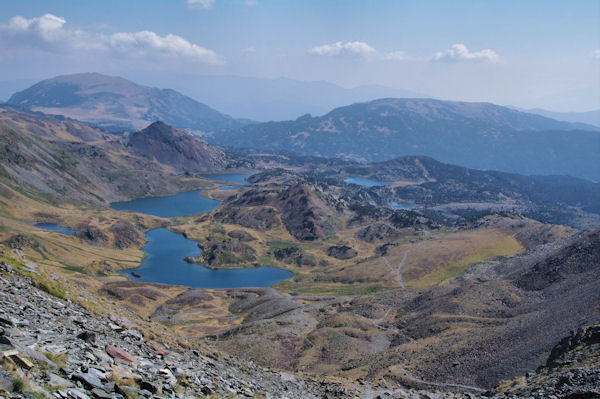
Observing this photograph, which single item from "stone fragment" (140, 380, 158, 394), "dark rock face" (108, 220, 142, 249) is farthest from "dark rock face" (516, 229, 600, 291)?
"dark rock face" (108, 220, 142, 249)

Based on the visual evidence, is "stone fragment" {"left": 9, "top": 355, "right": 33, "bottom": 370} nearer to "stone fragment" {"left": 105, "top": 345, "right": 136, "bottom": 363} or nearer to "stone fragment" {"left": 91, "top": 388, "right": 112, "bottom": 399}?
"stone fragment" {"left": 91, "top": 388, "right": 112, "bottom": 399}

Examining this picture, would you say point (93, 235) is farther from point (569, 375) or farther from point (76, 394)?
point (76, 394)

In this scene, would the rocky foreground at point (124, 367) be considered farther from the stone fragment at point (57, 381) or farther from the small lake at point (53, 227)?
the small lake at point (53, 227)

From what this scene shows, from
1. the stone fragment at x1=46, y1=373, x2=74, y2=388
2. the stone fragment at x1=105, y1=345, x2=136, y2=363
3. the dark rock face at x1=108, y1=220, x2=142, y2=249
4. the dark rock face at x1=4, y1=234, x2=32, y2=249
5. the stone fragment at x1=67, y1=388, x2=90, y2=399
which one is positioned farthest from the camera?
the dark rock face at x1=108, y1=220, x2=142, y2=249

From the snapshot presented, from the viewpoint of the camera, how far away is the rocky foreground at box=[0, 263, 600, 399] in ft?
47.6

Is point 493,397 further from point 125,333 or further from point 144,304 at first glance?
point 144,304

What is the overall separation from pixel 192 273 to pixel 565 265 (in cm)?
12857

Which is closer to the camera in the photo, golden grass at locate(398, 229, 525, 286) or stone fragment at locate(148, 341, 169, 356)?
stone fragment at locate(148, 341, 169, 356)

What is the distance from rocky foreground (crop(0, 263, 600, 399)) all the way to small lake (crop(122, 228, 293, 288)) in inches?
4887

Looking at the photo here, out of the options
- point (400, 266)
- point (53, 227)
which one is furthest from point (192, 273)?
point (400, 266)

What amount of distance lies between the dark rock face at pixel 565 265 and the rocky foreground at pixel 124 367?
45.4 metres

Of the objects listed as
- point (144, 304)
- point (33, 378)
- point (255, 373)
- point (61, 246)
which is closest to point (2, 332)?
point (33, 378)

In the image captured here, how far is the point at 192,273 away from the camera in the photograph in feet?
549

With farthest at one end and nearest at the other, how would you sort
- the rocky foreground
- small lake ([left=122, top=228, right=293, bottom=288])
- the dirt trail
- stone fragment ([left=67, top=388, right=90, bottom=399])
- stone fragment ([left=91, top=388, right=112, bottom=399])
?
small lake ([left=122, top=228, right=293, bottom=288])
the dirt trail
the rocky foreground
stone fragment ([left=91, top=388, right=112, bottom=399])
stone fragment ([left=67, top=388, right=90, bottom=399])
